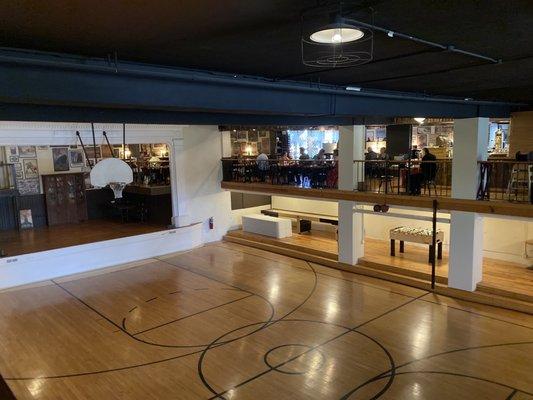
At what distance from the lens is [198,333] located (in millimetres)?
7984

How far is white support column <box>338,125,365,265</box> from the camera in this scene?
11391 millimetres

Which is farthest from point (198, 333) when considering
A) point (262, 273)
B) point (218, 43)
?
point (218, 43)

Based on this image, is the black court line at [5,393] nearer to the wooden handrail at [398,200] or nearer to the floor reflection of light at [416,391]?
the floor reflection of light at [416,391]

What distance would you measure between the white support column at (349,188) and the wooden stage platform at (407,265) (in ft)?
1.37

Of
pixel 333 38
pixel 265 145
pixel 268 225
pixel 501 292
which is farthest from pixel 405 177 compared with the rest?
pixel 333 38

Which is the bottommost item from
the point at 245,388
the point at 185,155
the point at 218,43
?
the point at 245,388

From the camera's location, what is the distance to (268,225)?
14.9 meters

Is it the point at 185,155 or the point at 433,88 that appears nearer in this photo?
the point at 433,88

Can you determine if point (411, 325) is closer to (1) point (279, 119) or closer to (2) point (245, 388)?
(2) point (245, 388)

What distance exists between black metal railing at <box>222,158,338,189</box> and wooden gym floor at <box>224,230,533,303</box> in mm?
2099

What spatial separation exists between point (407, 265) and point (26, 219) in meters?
13.0

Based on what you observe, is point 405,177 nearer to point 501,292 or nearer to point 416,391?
point 501,292

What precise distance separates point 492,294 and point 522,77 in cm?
514

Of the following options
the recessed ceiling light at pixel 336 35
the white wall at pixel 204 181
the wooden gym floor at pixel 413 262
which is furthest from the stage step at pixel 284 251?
the recessed ceiling light at pixel 336 35
